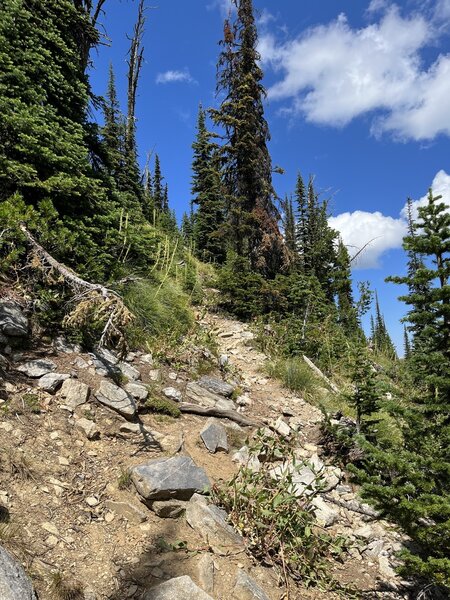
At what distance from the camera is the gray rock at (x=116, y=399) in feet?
15.7

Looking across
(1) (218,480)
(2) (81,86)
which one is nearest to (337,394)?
(1) (218,480)

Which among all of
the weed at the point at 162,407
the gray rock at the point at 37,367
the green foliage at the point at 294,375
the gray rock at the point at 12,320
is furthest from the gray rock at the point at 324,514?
the gray rock at the point at 12,320

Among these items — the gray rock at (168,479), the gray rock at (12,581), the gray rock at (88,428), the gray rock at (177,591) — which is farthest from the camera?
the gray rock at (88,428)

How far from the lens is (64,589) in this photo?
2602 millimetres

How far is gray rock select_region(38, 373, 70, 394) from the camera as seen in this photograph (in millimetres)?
4449

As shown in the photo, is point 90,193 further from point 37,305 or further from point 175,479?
point 175,479

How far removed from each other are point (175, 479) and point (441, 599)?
8.92 feet

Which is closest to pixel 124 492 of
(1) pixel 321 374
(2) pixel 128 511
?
(2) pixel 128 511

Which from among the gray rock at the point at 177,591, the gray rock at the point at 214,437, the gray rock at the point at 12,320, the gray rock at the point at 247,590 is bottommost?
the gray rock at the point at 247,590

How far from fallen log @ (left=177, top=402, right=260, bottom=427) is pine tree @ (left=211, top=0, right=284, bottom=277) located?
31.4ft

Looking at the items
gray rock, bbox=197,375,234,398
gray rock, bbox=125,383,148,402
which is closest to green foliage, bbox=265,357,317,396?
gray rock, bbox=197,375,234,398

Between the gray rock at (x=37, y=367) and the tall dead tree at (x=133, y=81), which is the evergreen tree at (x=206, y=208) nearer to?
the tall dead tree at (x=133, y=81)

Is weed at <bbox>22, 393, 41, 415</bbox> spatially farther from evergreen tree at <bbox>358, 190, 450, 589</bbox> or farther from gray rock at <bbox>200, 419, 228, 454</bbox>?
evergreen tree at <bbox>358, 190, 450, 589</bbox>

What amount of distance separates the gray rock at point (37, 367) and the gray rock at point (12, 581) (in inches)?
92.8
